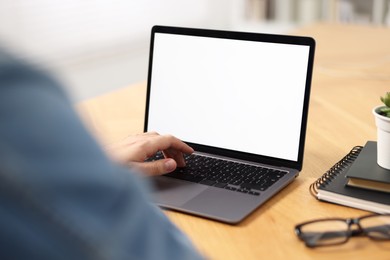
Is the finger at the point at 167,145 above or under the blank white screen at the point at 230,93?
under

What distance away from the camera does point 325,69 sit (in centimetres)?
202

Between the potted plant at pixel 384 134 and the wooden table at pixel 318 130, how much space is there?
11 centimetres

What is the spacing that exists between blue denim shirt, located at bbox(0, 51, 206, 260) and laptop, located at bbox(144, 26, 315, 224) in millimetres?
634

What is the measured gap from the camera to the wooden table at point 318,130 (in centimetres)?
84

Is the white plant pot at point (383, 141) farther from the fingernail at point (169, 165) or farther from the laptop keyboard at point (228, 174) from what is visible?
the fingernail at point (169, 165)

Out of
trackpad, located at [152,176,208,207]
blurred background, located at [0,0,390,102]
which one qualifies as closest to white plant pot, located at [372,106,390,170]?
trackpad, located at [152,176,208,207]

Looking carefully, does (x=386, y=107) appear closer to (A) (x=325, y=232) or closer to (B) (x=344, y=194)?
(B) (x=344, y=194)

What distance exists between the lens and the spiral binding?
3.38 ft

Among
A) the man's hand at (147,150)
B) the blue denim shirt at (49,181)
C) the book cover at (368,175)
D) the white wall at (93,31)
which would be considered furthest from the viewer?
the white wall at (93,31)

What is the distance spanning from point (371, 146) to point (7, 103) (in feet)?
3.08

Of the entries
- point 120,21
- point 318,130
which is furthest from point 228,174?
point 120,21

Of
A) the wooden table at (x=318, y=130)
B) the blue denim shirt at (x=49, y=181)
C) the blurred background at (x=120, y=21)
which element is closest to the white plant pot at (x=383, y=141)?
the wooden table at (x=318, y=130)

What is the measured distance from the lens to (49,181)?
→ 0.29 metres

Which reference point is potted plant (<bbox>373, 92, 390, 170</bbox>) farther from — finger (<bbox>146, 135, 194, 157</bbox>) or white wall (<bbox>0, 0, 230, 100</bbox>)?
white wall (<bbox>0, 0, 230, 100</bbox>)
